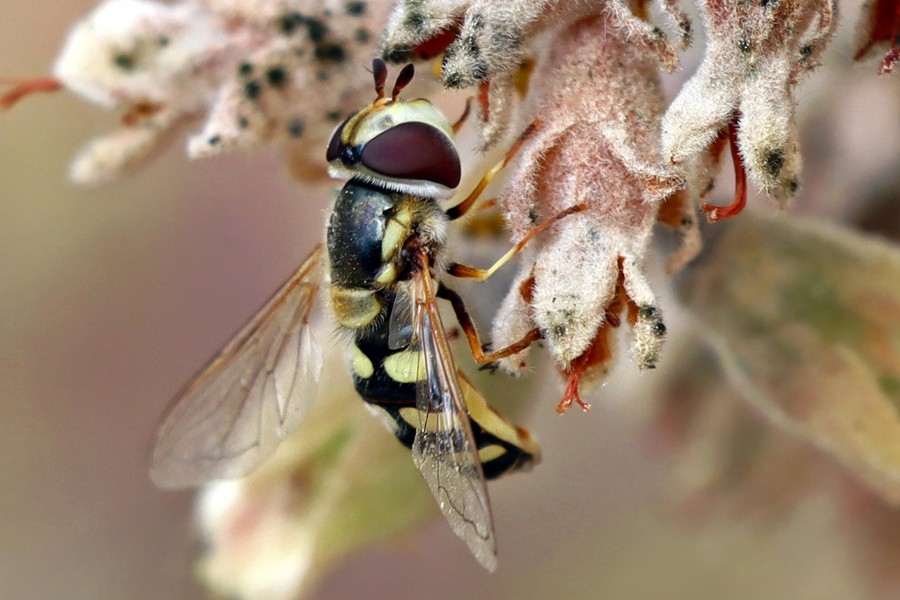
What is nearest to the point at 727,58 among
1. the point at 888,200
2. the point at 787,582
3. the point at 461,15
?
the point at 461,15

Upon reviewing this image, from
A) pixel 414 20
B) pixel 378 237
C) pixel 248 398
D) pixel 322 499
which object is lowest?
pixel 322 499

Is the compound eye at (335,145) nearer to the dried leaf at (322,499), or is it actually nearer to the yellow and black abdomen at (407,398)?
the yellow and black abdomen at (407,398)

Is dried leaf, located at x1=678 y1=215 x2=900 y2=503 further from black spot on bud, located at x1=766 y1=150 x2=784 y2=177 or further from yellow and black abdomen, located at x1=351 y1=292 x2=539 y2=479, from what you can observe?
black spot on bud, located at x1=766 y1=150 x2=784 y2=177

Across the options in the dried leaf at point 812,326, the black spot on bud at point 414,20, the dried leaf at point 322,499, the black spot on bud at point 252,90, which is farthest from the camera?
the dried leaf at point 322,499

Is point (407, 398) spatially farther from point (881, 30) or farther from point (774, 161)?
→ point (881, 30)

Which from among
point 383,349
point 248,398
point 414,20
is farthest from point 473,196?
point 248,398

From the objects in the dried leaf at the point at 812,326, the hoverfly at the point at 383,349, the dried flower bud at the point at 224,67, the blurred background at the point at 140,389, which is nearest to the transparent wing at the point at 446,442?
the hoverfly at the point at 383,349

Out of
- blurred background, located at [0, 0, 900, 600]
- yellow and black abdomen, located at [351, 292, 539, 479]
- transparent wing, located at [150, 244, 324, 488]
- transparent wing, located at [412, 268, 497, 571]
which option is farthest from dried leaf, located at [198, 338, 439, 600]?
blurred background, located at [0, 0, 900, 600]
